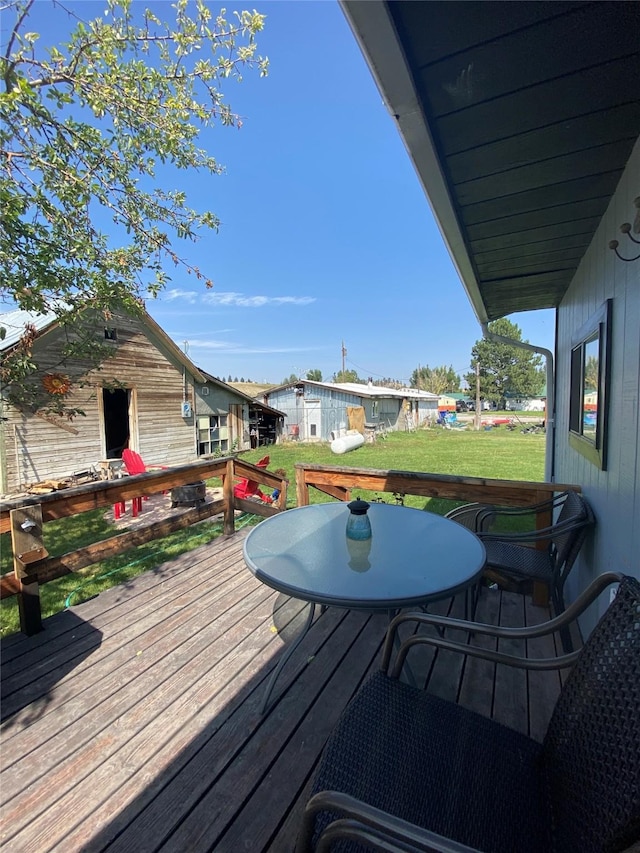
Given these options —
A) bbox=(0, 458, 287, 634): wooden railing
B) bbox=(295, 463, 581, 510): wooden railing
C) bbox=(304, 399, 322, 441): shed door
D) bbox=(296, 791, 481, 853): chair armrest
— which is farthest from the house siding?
bbox=(304, 399, 322, 441): shed door

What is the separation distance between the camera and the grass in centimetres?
342

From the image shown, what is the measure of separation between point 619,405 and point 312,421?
1703 centimetres

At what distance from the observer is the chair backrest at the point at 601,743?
0.60 metres

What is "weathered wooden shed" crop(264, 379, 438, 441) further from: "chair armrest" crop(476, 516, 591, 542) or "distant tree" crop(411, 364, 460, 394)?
"distant tree" crop(411, 364, 460, 394)

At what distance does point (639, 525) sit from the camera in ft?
4.14

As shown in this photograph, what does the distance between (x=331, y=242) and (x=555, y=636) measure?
16992 mm

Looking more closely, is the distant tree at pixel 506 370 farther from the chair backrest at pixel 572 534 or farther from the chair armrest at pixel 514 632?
the chair armrest at pixel 514 632

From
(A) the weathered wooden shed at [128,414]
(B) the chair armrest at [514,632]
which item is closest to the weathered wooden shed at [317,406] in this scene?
(A) the weathered wooden shed at [128,414]

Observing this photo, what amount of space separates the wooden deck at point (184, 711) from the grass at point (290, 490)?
3.42ft

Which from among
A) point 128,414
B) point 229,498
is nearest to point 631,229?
point 229,498

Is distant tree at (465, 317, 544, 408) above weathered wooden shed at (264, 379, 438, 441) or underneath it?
above

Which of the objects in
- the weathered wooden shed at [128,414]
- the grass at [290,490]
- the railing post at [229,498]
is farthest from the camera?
the weathered wooden shed at [128,414]

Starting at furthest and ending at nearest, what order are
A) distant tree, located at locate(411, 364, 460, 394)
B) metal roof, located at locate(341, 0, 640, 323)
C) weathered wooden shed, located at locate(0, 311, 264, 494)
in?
distant tree, located at locate(411, 364, 460, 394) → weathered wooden shed, located at locate(0, 311, 264, 494) → metal roof, located at locate(341, 0, 640, 323)

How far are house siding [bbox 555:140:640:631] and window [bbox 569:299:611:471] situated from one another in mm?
55
